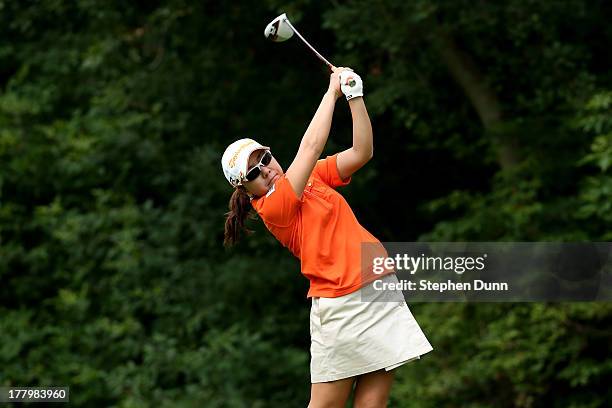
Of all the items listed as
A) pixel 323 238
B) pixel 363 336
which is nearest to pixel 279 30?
pixel 323 238

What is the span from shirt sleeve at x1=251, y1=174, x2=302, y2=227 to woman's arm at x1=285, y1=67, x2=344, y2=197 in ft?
0.09

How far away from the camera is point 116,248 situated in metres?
9.94

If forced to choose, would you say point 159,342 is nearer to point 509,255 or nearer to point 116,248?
point 116,248

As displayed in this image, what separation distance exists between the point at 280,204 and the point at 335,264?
31 centimetres

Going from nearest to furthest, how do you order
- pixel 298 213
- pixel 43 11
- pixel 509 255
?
pixel 298 213, pixel 509 255, pixel 43 11

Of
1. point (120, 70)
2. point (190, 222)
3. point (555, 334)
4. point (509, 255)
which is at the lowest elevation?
point (555, 334)

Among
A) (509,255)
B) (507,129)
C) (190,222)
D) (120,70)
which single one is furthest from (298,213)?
(120,70)

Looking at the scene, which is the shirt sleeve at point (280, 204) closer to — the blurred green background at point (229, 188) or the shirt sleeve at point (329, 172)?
the shirt sleeve at point (329, 172)

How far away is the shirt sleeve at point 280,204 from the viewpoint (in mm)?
4383

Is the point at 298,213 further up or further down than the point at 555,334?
further down

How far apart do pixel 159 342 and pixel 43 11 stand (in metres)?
3.18

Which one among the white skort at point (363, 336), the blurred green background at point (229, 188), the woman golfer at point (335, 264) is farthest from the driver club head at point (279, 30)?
the blurred green background at point (229, 188)

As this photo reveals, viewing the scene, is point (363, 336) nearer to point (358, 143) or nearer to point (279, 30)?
point (358, 143)

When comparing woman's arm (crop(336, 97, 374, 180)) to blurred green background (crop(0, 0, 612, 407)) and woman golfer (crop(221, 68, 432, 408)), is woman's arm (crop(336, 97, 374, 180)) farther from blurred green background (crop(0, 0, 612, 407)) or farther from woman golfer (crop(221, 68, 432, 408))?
blurred green background (crop(0, 0, 612, 407))
